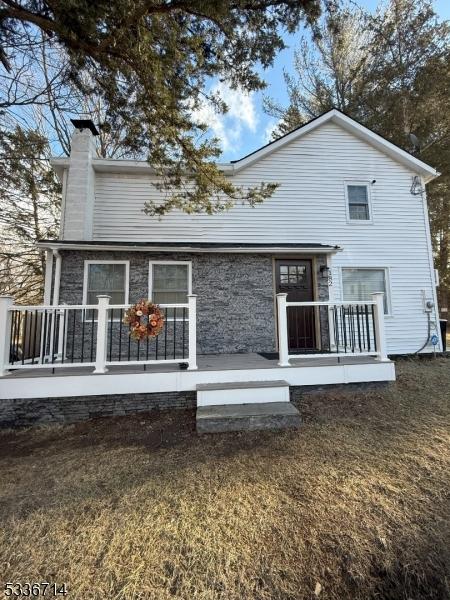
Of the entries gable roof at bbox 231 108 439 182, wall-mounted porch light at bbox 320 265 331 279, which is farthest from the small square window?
wall-mounted porch light at bbox 320 265 331 279

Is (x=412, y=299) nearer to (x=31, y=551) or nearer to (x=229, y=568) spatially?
(x=229, y=568)

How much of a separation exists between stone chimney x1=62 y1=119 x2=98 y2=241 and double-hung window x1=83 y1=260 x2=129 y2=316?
1.08 metres

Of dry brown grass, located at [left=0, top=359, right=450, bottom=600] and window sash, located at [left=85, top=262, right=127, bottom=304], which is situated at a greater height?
window sash, located at [left=85, top=262, right=127, bottom=304]

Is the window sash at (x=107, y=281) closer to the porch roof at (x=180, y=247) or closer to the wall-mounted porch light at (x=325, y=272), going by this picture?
the porch roof at (x=180, y=247)

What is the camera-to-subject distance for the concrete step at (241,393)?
165 inches

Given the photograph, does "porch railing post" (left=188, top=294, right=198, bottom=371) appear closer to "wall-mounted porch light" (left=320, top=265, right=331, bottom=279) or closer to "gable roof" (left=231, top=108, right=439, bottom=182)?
"wall-mounted porch light" (left=320, top=265, right=331, bottom=279)

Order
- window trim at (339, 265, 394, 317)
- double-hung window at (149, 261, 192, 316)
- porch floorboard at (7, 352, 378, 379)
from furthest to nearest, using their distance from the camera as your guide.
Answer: window trim at (339, 265, 394, 317) → double-hung window at (149, 261, 192, 316) → porch floorboard at (7, 352, 378, 379)

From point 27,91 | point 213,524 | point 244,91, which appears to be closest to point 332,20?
point 244,91

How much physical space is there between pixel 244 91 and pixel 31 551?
6306 millimetres

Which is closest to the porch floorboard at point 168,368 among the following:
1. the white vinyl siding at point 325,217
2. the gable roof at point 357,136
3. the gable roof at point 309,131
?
the white vinyl siding at point 325,217

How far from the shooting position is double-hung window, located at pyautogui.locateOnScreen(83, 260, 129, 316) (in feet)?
21.1

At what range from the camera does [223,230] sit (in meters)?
7.98

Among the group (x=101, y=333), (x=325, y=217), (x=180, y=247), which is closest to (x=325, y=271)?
(x=325, y=217)

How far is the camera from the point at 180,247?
6.41 meters
